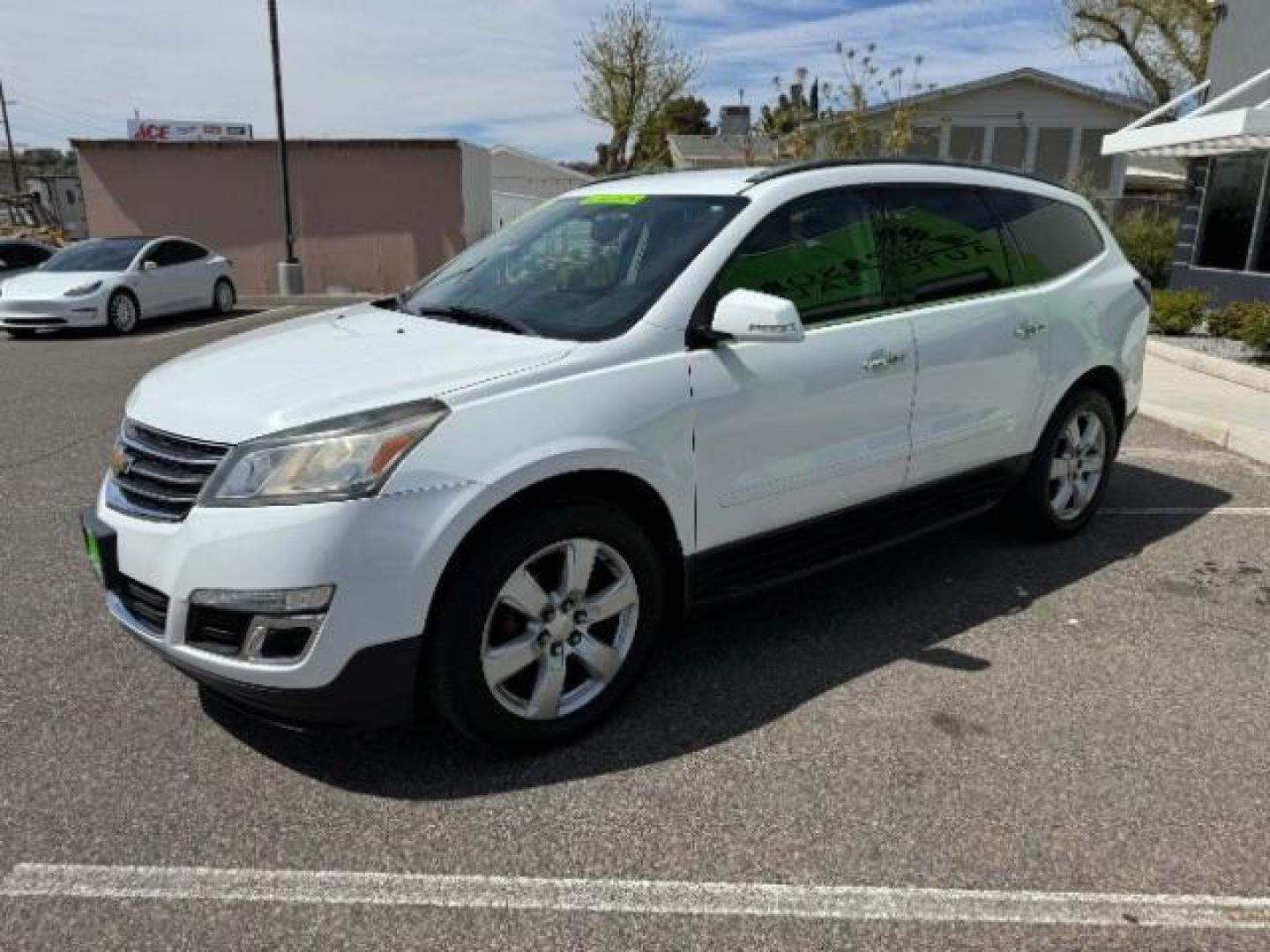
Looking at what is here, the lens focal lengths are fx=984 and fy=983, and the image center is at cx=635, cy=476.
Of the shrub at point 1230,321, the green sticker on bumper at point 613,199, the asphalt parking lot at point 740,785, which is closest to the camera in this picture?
the asphalt parking lot at point 740,785

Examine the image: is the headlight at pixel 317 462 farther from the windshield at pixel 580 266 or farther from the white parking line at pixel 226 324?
the white parking line at pixel 226 324

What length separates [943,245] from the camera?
4129 millimetres

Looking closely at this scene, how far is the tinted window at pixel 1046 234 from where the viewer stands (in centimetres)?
450

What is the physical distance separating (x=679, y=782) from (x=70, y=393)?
8.54 meters

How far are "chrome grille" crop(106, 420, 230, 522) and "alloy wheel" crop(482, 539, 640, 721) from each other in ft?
2.94

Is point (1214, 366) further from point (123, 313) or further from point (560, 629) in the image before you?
point (123, 313)

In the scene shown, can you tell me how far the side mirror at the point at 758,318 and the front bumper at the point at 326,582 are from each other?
1050mm

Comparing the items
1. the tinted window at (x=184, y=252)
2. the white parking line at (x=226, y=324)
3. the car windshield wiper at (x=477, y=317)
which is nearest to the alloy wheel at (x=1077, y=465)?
the car windshield wiper at (x=477, y=317)

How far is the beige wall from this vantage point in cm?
2170

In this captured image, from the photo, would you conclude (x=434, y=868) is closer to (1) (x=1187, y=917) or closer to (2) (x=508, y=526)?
(2) (x=508, y=526)

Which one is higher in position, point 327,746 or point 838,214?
point 838,214

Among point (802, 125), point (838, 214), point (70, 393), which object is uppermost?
point (802, 125)

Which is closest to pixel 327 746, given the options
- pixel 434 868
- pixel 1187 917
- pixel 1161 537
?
pixel 434 868

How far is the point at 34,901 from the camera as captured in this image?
7.85 feet
